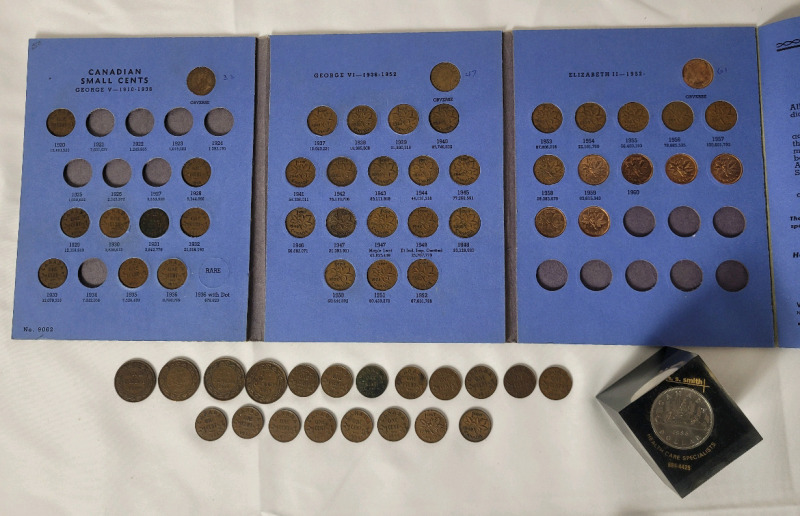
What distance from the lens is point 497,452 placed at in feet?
3.00

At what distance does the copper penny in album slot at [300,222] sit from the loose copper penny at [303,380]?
25 centimetres

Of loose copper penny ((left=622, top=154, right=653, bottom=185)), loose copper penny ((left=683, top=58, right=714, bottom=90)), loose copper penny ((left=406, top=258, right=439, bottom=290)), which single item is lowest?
loose copper penny ((left=406, top=258, right=439, bottom=290))

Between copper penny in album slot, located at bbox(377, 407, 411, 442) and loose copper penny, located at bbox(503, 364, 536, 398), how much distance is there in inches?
7.8

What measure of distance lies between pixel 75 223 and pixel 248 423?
503 millimetres

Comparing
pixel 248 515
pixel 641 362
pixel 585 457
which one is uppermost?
pixel 641 362

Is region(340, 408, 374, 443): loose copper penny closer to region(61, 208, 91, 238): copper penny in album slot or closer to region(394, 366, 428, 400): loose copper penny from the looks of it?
region(394, 366, 428, 400): loose copper penny

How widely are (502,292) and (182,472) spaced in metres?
0.68

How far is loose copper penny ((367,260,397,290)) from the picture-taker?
36.5 inches

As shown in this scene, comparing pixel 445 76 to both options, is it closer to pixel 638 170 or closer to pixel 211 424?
pixel 638 170

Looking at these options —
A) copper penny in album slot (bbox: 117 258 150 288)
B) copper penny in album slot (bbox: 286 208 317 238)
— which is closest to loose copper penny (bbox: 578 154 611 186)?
copper penny in album slot (bbox: 286 208 317 238)

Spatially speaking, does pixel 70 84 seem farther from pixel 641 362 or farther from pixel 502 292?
pixel 641 362

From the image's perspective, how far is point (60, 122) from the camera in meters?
0.97

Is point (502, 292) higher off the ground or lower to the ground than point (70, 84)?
lower

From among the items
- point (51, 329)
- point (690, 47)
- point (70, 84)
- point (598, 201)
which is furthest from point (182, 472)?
point (690, 47)
